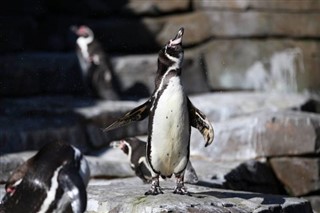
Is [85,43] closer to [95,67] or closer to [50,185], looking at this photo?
[95,67]

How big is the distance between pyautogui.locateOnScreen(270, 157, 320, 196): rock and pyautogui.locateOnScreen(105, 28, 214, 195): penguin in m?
2.78

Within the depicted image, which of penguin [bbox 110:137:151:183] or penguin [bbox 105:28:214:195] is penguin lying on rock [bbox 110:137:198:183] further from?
penguin [bbox 105:28:214:195]

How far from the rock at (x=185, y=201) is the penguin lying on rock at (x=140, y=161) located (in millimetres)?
356

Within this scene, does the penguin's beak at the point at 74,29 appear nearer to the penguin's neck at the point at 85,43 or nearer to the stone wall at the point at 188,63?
the penguin's neck at the point at 85,43

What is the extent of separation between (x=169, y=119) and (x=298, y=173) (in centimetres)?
307

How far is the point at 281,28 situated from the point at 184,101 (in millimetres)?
5626

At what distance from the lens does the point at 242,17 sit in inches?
439

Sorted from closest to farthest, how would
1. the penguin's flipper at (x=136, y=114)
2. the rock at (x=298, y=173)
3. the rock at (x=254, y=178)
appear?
the penguin's flipper at (x=136, y=114) < the rock at (x=254, y=178) < the rock at (x=298, y=173)

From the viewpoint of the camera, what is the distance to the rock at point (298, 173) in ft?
27.9

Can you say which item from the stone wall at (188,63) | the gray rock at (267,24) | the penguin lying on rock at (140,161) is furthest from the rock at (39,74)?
the penguin lying on rock at (140,161)

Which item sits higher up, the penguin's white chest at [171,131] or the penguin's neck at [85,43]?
the penguin's white chest at [171,131]

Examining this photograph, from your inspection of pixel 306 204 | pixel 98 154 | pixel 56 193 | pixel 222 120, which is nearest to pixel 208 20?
pixel 222 120

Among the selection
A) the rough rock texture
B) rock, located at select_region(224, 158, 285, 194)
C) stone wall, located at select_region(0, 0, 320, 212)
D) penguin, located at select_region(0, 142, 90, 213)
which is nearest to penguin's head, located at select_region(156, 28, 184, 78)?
penguin, located at select_region(0, 142, 90, 213)

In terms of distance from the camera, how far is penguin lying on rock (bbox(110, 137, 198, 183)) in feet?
22.7
